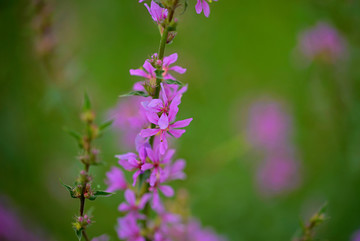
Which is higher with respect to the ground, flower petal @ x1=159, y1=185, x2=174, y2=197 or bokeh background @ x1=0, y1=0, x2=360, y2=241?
bokeh background @ x1=0, y1=0, x2=360, y2=241

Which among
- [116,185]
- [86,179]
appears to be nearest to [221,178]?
[116,185]

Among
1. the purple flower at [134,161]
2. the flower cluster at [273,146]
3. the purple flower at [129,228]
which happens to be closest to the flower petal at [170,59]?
the purple flower at [134,161]

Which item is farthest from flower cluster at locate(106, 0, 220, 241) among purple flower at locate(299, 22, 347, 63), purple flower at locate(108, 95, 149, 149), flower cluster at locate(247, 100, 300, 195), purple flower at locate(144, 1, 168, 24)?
flower cluster at locate(247, 100, 300, 195)

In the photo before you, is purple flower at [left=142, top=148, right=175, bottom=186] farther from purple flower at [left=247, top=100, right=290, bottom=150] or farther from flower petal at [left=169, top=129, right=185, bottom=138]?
purple flower at [left=247, top=100, right=290, bottom=150]

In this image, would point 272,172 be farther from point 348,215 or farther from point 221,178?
point 348,215

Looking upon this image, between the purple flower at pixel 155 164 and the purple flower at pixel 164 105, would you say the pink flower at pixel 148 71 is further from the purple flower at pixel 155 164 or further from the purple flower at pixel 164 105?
the purple flower at pixel 155 164

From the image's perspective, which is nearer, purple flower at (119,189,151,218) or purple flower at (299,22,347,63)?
purple flower at (119,189,151,218)

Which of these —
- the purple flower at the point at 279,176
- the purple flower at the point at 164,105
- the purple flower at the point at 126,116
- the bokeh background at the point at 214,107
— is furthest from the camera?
the purple flower at the point at 279,176
